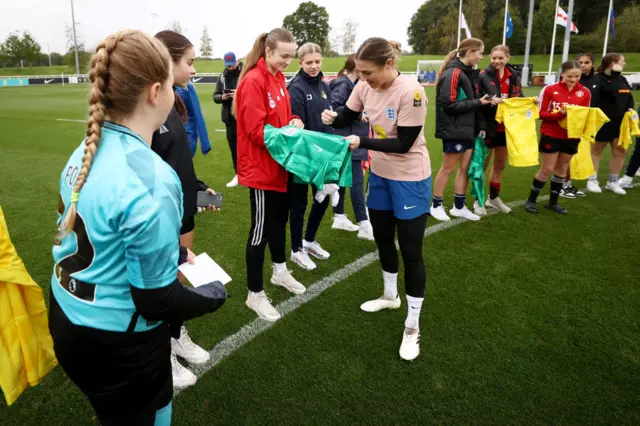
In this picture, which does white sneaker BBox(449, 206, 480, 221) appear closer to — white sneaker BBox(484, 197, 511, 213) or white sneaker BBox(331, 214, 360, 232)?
white sneaker BBox(484, 197, 511, 213)

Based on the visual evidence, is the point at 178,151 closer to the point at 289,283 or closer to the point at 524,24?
the point at 289,283

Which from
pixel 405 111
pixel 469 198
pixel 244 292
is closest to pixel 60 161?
pixel 244 292

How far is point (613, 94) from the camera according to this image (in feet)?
22.6

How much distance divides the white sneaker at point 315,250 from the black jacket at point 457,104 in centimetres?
229

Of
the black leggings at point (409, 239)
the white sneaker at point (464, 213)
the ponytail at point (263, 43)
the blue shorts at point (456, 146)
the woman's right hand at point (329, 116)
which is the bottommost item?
the white sneaker at point (464, 213)

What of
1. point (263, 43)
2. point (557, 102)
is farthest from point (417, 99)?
point (557, 102)

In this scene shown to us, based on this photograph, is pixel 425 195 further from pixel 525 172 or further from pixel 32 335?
pixel 525 172

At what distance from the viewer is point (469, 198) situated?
23.0 ft

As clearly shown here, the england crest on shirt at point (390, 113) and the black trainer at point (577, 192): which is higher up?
the england crest on shirt at point (390, 113)

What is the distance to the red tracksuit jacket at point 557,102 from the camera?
5.86m

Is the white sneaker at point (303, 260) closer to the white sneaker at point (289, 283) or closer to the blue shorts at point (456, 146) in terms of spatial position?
the white sneaker at point (289, 283)

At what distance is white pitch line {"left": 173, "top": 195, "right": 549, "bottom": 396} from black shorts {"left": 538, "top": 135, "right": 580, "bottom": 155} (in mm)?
2960


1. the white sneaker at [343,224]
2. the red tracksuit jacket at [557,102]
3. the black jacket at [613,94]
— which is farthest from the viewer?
the black jacket at [613,94]

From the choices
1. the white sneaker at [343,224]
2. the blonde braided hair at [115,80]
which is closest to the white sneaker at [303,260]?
the white sneaker at [343,224]
